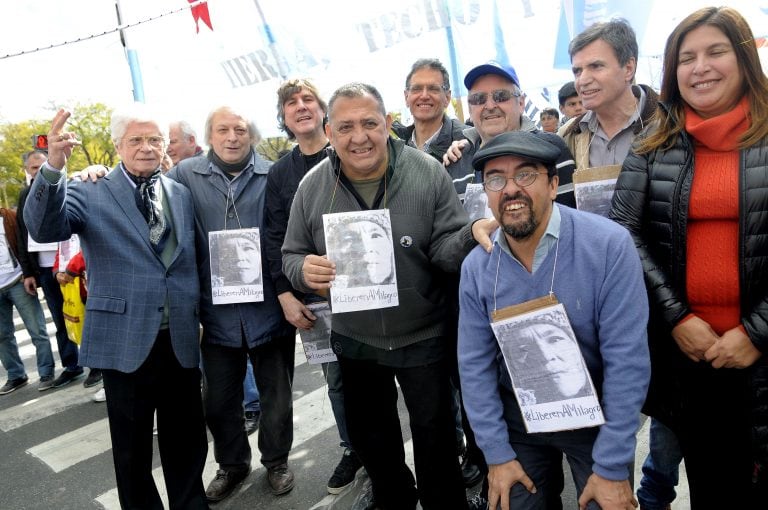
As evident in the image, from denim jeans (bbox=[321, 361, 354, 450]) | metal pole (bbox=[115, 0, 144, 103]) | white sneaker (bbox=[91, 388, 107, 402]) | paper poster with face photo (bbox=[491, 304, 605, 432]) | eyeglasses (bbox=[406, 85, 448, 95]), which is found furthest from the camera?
metal pole (bbox=[115, 0, 144, 103])

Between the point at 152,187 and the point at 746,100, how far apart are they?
255 centimetres

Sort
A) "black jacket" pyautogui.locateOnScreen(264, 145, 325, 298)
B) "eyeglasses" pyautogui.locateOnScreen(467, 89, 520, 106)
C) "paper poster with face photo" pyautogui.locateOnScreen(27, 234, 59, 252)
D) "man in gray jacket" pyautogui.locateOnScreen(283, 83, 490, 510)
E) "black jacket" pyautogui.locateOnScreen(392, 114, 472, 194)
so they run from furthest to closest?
"paper poster with face photo" pyautogui.locateOnScreen(27, 234, 59, 252)
"black jacket" pyautogui.locateOnScreen(264, 145, 325, 298)
"black jacket" pyautogui.locateOnScreen(392, 114, 472, 194)
"eyeglasses" pyautogui.locateOnScreen(467, 89, 520, 106)
"man in gray jacket" pyautogui.locateOnScreen(283, 83, 490, 510)

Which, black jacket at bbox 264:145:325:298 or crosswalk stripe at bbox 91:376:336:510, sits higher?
black jacket at bbox 264:145:325:298

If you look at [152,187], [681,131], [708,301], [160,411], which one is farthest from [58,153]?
[708,301]

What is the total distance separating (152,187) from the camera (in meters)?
2.65

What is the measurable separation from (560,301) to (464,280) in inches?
14.1

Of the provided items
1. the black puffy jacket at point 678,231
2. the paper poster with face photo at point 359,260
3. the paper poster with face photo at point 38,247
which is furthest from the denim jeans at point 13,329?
the black puffy jacket at point 678,231

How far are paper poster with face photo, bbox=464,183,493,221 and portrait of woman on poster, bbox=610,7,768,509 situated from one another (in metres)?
0.60

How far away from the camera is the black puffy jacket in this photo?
173cm

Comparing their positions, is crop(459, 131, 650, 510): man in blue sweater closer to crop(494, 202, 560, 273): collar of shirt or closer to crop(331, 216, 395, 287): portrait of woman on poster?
crop(494, 202, 560, 273): collar of shirt

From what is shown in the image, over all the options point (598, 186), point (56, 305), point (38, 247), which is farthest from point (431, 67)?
point (56, 305)

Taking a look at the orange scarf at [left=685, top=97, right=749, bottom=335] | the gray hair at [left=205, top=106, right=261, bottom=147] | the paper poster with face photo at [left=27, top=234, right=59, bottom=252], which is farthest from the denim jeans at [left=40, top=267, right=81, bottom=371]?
the orange scarf at [left=685, top=97, right=749, bottom=335]

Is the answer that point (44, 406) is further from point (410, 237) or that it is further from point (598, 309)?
point (598, 309)

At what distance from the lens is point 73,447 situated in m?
4.06
